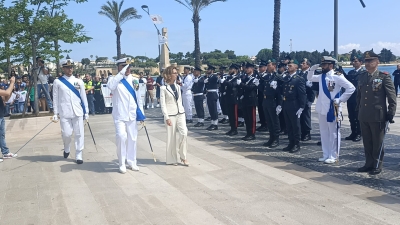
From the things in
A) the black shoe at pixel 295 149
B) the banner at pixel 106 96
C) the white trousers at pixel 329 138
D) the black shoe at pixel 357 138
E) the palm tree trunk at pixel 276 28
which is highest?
the palm tree trunk at pixel 276 28

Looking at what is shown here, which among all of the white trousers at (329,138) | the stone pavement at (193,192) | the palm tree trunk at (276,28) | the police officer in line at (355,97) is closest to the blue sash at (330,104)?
the white trousers at (329,138)

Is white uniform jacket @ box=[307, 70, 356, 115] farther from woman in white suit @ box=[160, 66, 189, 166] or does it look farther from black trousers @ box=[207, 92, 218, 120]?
black trousers @ box=[207, 92, 218, 120]

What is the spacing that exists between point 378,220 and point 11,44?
12.8 metres

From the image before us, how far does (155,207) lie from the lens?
5547 mm

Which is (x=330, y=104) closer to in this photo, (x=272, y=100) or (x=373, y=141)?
(x=373, y=141)

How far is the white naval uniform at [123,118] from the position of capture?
740 centimetres

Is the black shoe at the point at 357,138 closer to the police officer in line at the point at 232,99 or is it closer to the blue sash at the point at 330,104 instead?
the blue sash at the point at 330,104

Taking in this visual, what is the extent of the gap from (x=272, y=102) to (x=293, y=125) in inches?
36.2

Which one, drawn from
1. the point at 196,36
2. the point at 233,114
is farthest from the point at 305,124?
the point at 196,36

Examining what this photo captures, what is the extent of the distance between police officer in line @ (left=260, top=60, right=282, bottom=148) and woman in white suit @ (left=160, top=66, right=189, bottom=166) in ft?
8.03

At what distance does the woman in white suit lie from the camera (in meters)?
7.84

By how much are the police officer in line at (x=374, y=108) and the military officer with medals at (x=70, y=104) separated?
221 inches

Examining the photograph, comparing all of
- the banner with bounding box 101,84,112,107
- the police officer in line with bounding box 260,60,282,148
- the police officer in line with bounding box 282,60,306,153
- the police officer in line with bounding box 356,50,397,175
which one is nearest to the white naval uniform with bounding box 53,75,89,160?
the police officer in line with bounding box 260,60,282,148

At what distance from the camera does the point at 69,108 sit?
826 centimetres
